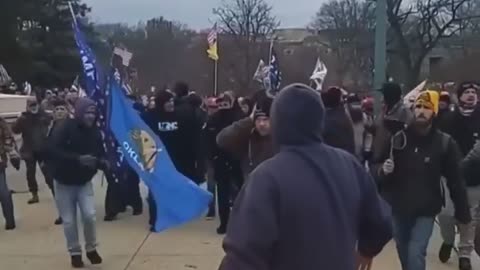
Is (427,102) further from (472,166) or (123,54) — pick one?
(123,54)

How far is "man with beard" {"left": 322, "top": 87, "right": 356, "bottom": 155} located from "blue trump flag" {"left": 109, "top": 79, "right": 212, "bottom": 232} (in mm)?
1252

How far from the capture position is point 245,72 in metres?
50.5

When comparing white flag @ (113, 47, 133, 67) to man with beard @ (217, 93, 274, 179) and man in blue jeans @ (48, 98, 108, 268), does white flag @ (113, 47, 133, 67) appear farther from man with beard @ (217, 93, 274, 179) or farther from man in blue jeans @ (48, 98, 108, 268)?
man with beard @ (217, 93, 274, 179)

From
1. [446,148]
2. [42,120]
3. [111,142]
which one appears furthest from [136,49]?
[446,148]

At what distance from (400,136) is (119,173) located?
15.8 feet

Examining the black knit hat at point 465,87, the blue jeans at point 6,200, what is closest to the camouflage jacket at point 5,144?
the blue jeans at point 6,200

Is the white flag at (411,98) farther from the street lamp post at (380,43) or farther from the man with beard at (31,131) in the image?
the man with beard at (31,131)

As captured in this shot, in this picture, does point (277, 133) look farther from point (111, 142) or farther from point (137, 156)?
point (111, 142)

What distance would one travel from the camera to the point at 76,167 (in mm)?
8867

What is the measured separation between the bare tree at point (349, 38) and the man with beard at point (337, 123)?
158 feet

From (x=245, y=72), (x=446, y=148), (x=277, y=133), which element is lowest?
(x=245, y=72)

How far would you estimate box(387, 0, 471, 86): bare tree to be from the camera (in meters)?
49.1

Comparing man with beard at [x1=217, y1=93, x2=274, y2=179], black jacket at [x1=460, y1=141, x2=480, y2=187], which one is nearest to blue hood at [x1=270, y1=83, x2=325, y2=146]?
black jacket at [x1=460, y1=141, x2=480, y2=187]

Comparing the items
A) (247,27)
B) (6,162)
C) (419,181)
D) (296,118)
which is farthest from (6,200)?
(247,27)
